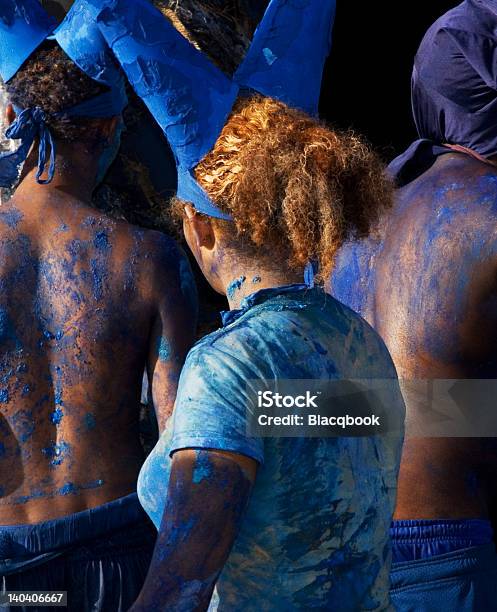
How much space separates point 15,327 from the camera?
8.38 ft

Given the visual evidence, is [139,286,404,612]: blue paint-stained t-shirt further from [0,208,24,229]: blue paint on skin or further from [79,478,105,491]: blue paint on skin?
[0,208,24,229]: blue paint on skin

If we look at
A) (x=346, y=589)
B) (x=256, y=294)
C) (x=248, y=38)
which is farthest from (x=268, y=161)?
(x=248, y=38)

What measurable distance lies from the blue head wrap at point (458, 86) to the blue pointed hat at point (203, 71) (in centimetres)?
40

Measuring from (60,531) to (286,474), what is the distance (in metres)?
1.01

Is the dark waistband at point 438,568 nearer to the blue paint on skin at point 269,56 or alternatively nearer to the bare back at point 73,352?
the bare back at point 73,352

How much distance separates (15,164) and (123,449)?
787 mm

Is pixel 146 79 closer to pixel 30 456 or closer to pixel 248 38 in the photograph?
pixel 30 456

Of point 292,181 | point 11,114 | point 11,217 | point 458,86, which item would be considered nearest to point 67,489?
point 11,217

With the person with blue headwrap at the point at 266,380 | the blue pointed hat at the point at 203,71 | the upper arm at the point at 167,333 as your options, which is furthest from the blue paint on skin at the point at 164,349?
the person with blue headwrap at the point at 266,380

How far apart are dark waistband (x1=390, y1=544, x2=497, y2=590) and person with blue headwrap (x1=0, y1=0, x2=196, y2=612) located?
61cm

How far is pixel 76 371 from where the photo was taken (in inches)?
101

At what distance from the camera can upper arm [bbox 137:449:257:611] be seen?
1.59 meters

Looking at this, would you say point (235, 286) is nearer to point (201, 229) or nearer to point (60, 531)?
point (201, 229)

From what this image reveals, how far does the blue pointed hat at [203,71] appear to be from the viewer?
6.51ft
